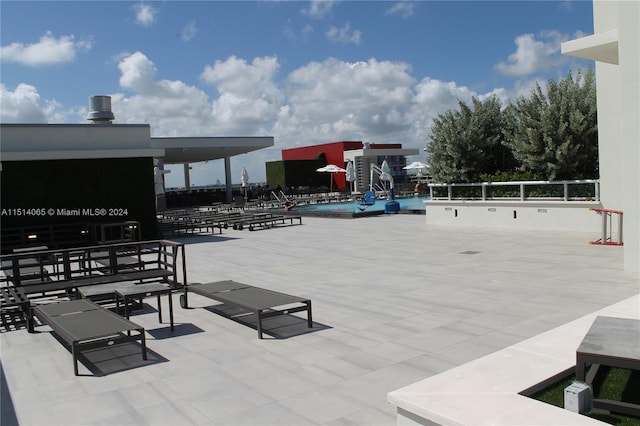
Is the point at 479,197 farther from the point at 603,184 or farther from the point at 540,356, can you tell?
the point at 540,356

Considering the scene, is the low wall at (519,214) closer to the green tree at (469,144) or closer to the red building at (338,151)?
the green tree at (469,144)

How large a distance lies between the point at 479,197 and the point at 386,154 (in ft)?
95.8

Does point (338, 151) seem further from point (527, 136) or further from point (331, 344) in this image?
point (331, 344)

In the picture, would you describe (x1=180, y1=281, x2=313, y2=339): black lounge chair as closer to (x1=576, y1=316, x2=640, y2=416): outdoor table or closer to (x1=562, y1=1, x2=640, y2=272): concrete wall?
(x1=576, y1=316, x2=640, y2=416): outdoor table

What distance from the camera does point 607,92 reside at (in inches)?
496

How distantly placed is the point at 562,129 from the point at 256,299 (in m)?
11.1

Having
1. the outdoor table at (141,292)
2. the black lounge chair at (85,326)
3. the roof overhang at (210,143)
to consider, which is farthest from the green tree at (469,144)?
the black lounge chair at (85,326)

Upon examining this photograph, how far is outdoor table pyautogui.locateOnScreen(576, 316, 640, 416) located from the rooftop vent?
20188 millimetres

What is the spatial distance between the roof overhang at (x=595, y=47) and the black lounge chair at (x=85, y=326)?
29.0ft

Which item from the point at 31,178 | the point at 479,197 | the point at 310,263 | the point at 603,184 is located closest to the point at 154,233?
the point at 31,178

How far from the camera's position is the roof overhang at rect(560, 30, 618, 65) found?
9.34 meters

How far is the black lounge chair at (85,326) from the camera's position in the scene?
5.21 meters

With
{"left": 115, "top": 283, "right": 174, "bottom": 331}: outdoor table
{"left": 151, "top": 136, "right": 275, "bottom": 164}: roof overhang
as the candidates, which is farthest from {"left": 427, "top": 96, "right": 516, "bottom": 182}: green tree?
{"left": 115, "top": 283, "right": 174, "bottom": 331}: outdoor table

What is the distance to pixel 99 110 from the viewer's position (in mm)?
20969
